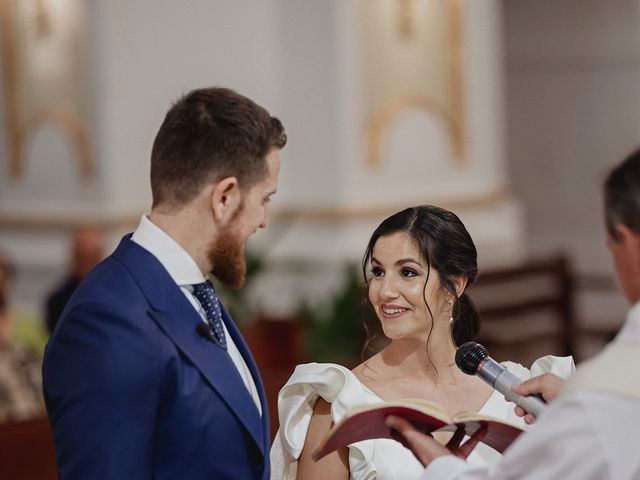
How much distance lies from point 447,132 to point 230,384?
7.38 m

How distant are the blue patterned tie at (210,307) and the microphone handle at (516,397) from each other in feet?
2.07

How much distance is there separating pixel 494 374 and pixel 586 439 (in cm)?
55

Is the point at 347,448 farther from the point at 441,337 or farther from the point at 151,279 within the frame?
the point at 151,279

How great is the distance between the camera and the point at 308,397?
10.7ft

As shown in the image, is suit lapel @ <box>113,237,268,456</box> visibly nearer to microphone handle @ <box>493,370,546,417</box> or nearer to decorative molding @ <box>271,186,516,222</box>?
microphone handle @ <box>493,370,546,417</box>

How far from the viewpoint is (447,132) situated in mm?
10000

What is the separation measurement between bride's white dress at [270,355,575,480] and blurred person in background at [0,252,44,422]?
3.50 metres

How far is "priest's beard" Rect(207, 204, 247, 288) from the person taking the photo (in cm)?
286

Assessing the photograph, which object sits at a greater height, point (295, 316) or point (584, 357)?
point (295, 316)

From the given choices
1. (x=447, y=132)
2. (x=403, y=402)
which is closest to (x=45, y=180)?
(x=447, y=132)

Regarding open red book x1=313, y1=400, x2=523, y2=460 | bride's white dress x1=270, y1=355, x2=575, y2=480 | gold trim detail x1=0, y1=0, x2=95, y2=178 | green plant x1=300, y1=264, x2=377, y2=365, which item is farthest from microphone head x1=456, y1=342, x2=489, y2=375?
gold trim detail x1=0, y1=0, x2=95, y2=178

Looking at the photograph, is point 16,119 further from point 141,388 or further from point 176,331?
point 141,388

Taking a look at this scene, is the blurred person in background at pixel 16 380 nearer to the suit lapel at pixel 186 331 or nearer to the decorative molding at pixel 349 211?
the decorative molding at pixel 349 211

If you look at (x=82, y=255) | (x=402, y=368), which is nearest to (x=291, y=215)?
(x=82, y=255)
